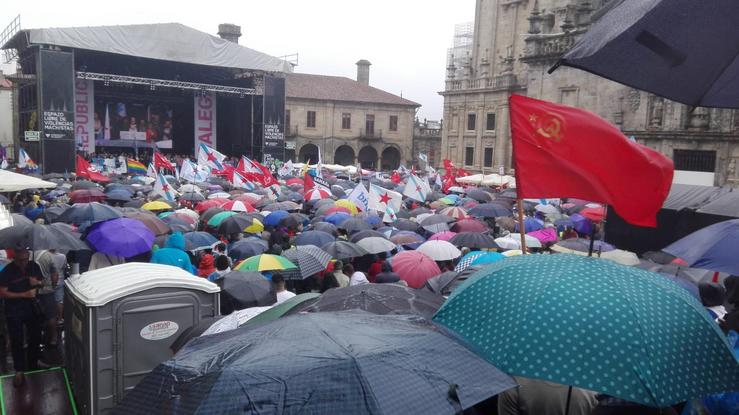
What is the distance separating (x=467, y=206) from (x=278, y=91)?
2319cm

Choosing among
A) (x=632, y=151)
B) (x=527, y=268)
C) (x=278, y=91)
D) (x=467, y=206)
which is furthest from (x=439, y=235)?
(x=278, y=91)

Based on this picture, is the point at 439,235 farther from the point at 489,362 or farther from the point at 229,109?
the point at 229,109

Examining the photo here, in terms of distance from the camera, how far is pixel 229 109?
41.9 meters

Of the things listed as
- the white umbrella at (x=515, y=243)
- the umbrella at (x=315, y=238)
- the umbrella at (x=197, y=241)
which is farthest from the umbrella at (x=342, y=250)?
the white umbrella at (x=515, y=243)

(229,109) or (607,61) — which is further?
(229,109)

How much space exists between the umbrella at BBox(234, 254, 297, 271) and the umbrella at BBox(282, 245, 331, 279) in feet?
0.58

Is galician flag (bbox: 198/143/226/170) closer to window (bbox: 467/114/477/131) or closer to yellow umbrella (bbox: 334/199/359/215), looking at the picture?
yellow umbrella (bbox: 334/199/359/215)

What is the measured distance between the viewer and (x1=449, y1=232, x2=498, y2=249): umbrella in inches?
→ 438

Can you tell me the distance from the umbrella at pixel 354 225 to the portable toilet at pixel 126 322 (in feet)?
20.4

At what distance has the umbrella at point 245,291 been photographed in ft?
24.0

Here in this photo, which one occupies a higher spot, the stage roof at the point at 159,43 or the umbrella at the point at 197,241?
the stage roof at the point at 159,43

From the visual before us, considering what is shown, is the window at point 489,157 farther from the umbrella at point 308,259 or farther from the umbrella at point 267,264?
the umbrella at point 267,264

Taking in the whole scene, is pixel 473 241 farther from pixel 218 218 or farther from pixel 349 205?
pixel 218 218

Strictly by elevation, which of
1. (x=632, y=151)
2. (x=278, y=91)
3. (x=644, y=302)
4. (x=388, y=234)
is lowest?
(x=388, y=234)
